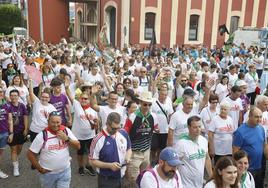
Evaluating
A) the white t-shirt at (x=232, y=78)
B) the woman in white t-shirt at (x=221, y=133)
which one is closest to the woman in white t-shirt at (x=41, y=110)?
the woman in white t-shirt at (x=221, y=133)

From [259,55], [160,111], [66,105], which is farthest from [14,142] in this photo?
[259,55]

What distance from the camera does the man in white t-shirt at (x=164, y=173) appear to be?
3.43 m

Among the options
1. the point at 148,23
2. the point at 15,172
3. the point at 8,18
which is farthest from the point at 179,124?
the point at 8,18

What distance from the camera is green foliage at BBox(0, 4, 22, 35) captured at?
36.9 m

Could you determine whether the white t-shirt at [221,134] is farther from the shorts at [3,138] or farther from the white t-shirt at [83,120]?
the shorts at [3,138]

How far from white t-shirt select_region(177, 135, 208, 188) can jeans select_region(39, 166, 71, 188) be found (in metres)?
1.62

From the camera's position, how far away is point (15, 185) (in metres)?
6.07

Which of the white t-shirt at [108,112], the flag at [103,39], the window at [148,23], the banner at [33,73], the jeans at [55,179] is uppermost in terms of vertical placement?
the window at [148,23]

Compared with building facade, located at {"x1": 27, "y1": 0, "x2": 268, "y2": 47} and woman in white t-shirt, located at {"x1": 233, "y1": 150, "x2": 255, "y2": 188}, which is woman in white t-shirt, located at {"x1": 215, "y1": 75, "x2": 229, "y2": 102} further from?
building facade, located at {"x1": 27, "y1": 0, "x2": 268, "y2": 47}

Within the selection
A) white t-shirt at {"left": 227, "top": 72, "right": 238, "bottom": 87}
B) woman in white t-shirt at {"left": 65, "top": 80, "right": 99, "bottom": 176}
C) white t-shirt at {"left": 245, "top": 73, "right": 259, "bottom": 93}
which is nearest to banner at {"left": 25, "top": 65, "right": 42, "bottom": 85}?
woman in white t-shirt at {"left": 65, "top": 80, "right": 99, "bottom": 176}

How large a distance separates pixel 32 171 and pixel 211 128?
3.56 meters

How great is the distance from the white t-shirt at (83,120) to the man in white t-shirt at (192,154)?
2.26 metres

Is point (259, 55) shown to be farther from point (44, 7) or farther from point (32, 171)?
point (44, 7)

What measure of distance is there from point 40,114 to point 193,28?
970 inches
